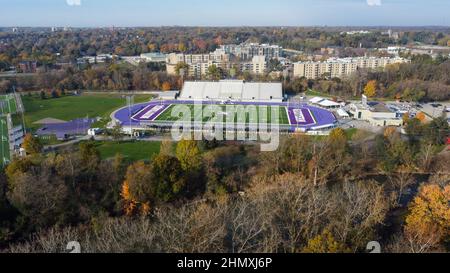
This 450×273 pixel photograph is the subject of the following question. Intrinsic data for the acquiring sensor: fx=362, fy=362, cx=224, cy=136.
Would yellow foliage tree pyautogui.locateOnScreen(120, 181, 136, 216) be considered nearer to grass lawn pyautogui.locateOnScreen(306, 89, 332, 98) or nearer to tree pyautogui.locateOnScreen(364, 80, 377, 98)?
grass lawn pyautogui.locateOnScreen(306, 89, 332, 98)

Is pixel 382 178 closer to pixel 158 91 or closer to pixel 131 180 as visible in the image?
pixel 131 180

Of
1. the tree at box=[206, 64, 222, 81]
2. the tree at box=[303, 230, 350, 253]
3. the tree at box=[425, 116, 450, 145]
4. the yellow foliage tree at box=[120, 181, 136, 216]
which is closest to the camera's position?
the tree at box=[303, 230, 350, 253]

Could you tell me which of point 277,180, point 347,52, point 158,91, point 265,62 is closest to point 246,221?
point 277,180

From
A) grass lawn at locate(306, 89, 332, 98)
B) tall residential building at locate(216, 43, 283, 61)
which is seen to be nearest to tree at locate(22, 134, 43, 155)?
grass lawn at locate(306, 89, 332, 98)

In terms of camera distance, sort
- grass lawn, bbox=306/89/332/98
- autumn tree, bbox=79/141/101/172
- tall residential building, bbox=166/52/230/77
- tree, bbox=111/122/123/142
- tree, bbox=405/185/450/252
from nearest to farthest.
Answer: tree, bbox=405/185/450/252, autumn tree, bbox=79/141/101/172, tree, bbox=111/122/123/142, grass lawn, bbox=306/89/332/98, tall residential building, bbox=166/52/230/77

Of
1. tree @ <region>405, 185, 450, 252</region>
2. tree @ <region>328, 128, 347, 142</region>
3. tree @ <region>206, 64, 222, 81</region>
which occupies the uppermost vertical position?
tree @ <region>206, 64, 222, 81</region>

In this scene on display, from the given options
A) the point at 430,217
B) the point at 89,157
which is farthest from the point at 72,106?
the point at 430,217

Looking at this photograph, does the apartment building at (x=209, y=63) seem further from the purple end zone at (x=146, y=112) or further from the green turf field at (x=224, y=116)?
the green turf field at (x=224, y=116)

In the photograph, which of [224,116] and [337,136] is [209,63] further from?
[337,136]
